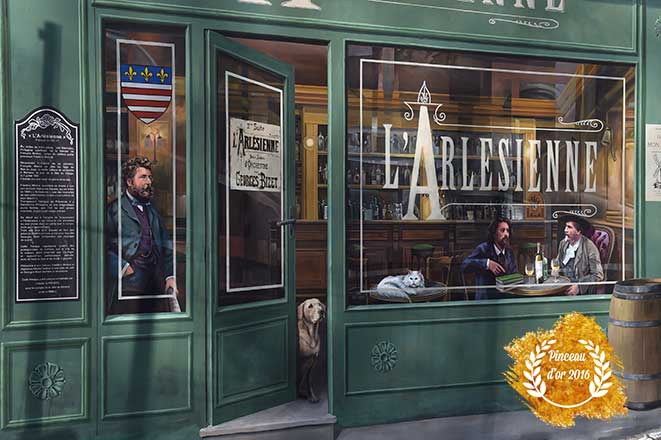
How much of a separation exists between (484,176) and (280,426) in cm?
274

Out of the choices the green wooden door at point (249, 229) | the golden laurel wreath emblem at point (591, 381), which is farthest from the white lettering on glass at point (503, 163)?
the green wooden door at point (249, 229)

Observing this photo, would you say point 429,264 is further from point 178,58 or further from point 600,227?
point 178,58

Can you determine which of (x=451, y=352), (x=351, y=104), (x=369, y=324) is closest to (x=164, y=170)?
(x=351, y=104)

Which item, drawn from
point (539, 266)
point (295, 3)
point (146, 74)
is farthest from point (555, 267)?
point (146, 74)

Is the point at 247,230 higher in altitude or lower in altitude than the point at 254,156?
lower

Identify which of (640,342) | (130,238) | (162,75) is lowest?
(640,342)

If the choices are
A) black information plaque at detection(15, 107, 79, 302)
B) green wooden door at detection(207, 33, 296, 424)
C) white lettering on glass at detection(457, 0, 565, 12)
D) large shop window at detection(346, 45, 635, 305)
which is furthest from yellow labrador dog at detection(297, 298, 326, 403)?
white lettering on glass at detection(457, 0, 565, 12)

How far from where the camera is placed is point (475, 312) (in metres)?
4.61

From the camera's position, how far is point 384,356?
441 centimetres

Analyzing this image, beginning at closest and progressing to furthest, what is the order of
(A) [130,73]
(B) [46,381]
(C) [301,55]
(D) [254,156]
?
(B) [46,381]
(A) [130,73]
(D) [254,156]
(C) [301,55]

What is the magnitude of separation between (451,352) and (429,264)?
0.78m

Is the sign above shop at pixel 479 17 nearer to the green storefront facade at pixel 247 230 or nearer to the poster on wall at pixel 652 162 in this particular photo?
the green storefront facade at pixel 247 230

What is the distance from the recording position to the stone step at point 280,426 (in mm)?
3955

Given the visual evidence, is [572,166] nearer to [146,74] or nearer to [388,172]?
[388,172]
